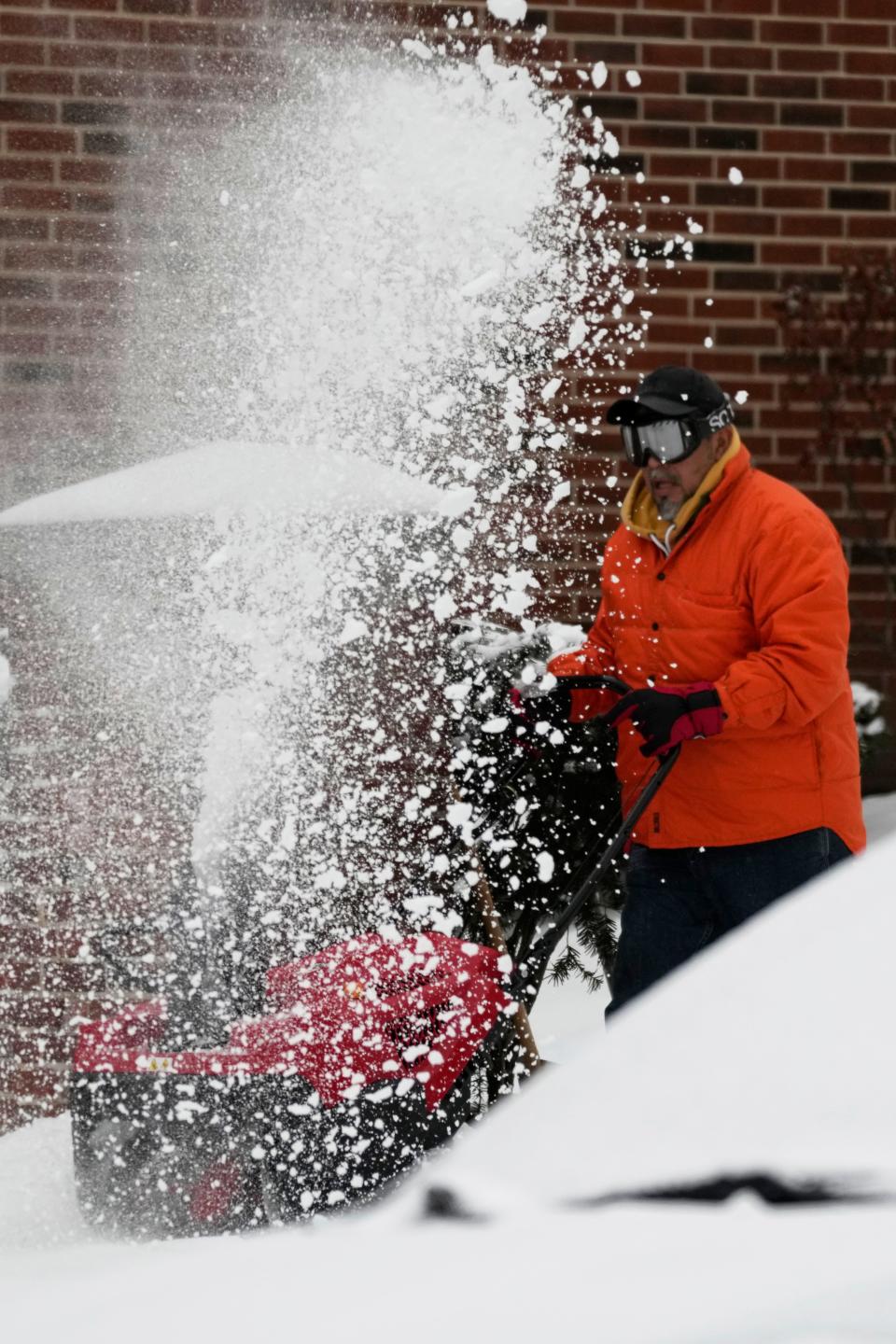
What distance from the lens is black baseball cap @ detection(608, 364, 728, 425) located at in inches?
133

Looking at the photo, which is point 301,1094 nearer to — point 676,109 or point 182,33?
point 182,33

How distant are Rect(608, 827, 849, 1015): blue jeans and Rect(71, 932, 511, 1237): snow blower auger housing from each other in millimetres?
351

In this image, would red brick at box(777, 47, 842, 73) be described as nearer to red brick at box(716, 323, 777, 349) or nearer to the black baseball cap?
red brick at box(716, 323, 777, 349)

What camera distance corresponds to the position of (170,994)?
3.45 metres

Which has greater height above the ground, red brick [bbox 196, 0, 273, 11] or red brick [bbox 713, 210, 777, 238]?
red brick [bbox 196, 0, 273, 11]

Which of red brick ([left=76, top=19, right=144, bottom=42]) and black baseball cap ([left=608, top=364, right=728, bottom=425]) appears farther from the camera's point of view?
red brick ([left=76, top=19, right=144, bottom=42])

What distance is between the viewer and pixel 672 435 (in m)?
3.38

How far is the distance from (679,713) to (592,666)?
0.52m

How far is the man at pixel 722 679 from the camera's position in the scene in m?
3.25

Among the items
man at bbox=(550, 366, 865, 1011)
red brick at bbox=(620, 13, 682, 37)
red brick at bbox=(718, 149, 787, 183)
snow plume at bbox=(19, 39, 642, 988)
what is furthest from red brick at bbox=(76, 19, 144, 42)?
man at bbox=(550, 366, 865, 1011)

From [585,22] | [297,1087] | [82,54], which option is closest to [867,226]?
[585,22]

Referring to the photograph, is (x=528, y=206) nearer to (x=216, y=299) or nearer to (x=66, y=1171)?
(x=216, y=299)

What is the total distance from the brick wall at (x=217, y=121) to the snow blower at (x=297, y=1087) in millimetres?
1631

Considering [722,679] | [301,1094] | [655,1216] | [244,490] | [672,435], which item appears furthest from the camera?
[244,490]
